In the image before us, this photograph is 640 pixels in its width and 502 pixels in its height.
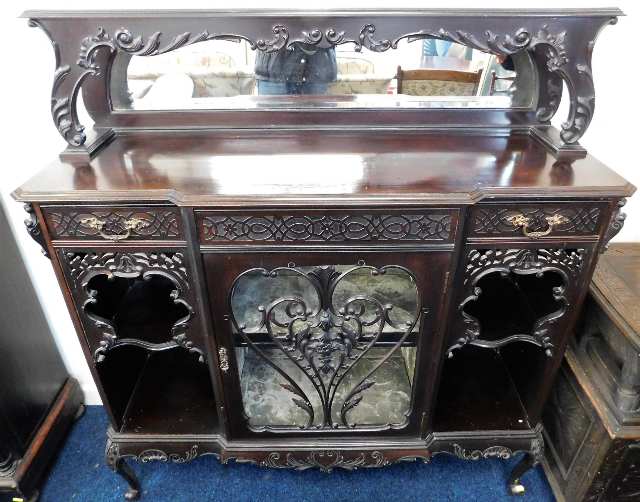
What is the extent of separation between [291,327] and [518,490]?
73cm

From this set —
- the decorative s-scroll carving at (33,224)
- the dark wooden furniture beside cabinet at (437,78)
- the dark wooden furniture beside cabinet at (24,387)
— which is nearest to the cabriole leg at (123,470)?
the dark wooden furniture beside cabinet at (24,387)

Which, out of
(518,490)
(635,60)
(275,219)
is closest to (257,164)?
(275,219)

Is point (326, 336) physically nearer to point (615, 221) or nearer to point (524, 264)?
point (524, 264)

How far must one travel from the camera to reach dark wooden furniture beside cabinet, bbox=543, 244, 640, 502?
0.93 m

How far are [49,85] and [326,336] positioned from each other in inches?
29.8

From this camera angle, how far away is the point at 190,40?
844 millimetres

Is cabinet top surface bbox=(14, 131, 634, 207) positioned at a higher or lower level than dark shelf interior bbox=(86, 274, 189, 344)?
higher

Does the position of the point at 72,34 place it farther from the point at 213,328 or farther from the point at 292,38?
the point at 213,328

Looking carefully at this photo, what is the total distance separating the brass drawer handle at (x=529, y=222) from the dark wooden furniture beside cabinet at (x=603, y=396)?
0.29 metres

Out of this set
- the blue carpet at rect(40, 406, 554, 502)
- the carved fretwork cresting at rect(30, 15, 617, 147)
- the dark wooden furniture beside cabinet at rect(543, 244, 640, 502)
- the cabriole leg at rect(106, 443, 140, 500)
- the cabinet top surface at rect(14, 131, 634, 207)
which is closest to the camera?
the cabinet top surface at rect(14, 131, 634, 207)

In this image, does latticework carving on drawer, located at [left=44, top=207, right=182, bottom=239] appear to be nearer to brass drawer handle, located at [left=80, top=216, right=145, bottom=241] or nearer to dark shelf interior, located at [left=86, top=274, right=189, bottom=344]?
brass drawer handle, located at [left=80, top=216, right=145, bottom=241]

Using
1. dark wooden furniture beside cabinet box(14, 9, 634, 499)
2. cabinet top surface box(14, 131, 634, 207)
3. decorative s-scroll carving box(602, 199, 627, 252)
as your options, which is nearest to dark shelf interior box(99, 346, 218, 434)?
dark wooden furniture beside cabinet box(14, 9, 634, 499)

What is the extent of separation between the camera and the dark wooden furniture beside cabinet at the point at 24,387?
1057 millimetres

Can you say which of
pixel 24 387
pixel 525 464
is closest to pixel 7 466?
pixel 24 387
